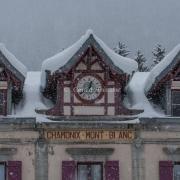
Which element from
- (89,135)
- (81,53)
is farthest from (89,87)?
(89,135)

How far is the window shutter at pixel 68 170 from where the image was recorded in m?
23.4

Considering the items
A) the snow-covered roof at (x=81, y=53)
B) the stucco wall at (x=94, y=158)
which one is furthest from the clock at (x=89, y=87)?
the stucco wall at (x=94, y=158)

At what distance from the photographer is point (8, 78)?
23.6 meters

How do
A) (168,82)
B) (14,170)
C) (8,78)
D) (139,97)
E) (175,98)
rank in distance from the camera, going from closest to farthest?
(14,170)
(8,78)
(168,82)
(175,98)
(139,97)

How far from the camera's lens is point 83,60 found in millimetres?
23906

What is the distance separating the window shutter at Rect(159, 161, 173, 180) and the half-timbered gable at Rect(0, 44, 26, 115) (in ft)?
17.4

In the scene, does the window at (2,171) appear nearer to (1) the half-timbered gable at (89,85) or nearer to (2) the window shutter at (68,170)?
(2) the window shutter at (68,170)

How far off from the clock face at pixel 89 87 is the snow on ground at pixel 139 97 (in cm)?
133

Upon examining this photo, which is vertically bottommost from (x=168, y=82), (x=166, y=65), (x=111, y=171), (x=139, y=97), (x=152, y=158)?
(x=111, y=171)

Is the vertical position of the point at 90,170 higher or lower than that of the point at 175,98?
lower

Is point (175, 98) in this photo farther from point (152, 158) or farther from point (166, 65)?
point (152, 158)

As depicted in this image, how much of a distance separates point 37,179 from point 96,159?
6.66 ft

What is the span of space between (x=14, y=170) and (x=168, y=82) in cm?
583

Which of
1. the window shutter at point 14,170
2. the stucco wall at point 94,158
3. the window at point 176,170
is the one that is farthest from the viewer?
the window at point 176,170
